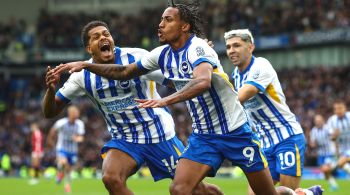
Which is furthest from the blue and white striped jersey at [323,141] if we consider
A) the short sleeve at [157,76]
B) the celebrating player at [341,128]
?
the short sleeve at [157,76]

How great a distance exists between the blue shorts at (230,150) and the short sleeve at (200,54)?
757 mm

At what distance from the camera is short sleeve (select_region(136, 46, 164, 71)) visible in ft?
26.5

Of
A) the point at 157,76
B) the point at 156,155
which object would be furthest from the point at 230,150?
the point at 157,76

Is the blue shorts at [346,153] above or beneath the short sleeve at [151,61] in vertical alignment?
beneath

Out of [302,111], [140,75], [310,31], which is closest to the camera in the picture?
[140,75]

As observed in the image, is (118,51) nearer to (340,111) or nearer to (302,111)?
(340,111)

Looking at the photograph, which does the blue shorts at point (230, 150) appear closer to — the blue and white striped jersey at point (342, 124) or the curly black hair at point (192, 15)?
the curly black hair at point (192, 15)

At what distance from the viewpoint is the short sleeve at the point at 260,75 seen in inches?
362

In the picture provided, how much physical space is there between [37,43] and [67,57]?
307 centimetres

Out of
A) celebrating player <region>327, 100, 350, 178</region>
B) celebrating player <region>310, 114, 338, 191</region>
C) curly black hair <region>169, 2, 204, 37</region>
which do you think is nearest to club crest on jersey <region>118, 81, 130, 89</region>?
curly black hair <region>169, 2, 204, 37</region>

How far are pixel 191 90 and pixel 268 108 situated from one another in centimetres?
246

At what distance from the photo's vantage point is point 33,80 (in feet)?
154

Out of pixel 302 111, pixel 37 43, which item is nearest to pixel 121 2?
pixel 37 43

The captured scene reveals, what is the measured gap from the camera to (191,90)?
7.20 meters
